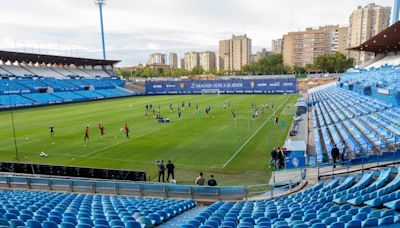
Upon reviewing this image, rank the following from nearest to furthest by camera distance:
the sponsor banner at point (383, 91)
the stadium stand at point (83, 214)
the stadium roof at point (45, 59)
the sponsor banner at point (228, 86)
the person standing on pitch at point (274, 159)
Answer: the stadium stand at point (83, 214)
the person standing on pitch at point (274, 159)
the sponsor banner at point (383, 91)
the stadium roof at point (45, 59)
the sponsor banner at point (228, 86)

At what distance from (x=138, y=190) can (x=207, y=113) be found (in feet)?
81.2

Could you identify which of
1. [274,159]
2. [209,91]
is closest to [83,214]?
[274,159]

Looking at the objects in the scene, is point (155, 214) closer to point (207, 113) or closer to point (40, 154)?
point (40, 154)

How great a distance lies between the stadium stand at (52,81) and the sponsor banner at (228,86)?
8.05 metres

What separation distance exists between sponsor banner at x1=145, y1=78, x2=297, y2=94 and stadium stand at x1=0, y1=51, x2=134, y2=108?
8.05 m

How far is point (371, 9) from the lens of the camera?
443 ft

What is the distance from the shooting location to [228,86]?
240 feet

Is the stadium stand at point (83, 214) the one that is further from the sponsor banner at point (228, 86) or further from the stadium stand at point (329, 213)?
the sponsor banner at point (228, 86)

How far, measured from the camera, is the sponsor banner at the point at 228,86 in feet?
224

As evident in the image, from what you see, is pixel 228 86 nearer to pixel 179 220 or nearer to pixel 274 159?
pixel 274 159

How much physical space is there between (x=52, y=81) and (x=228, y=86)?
129ft

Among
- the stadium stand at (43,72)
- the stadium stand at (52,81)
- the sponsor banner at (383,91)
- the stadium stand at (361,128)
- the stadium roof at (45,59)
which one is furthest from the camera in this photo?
the stadium stand at (43,72)

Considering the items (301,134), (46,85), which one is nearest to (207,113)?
(301,134)

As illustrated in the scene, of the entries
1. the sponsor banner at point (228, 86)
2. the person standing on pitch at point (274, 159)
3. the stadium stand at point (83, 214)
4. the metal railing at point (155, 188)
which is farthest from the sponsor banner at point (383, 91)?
the sponsor banner at point (228, 86)
